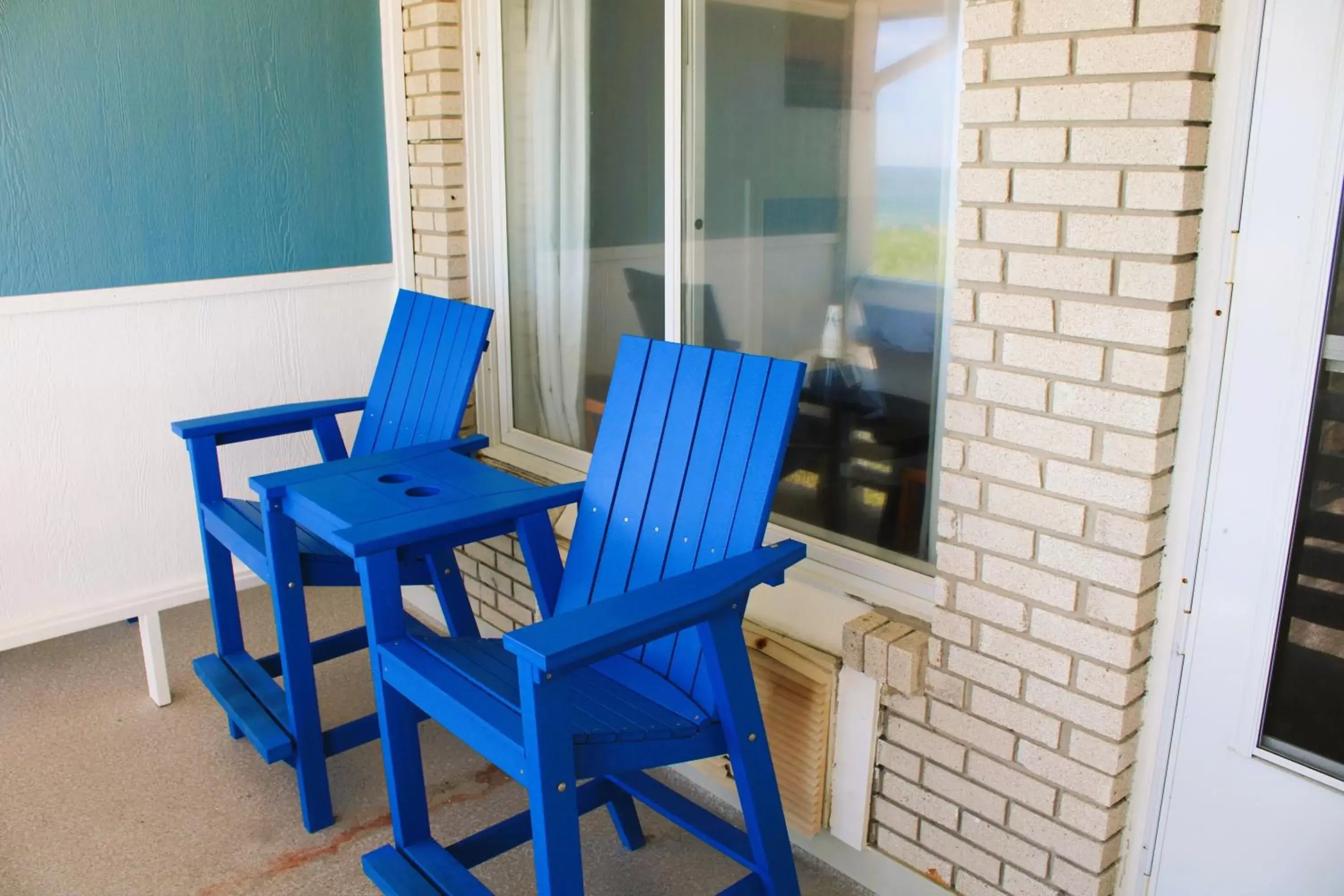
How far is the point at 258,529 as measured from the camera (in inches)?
99.3

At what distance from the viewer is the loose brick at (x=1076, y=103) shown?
1.54m

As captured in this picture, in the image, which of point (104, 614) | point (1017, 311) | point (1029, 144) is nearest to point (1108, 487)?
point (1017, 311)

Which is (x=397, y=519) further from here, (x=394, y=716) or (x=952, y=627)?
(x=952, y=627)

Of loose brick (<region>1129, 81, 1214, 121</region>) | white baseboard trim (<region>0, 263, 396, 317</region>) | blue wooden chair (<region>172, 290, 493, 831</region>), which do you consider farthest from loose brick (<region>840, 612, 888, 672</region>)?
white baseboard trim (<region>0, 263, 396, 317</region>)

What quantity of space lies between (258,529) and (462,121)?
1.29 m

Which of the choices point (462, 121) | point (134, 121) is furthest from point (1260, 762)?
point (134, 121)

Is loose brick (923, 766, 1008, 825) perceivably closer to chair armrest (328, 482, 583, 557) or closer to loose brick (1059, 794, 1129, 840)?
loose brick (1059, 794, 1129, 840)

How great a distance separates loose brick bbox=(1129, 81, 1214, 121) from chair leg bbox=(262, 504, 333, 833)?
170cm

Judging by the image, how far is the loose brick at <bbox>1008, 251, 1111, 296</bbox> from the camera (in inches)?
63.0

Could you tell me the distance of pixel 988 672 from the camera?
186 cm

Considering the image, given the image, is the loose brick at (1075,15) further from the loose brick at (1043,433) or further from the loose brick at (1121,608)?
the loose brick at (1121,608)

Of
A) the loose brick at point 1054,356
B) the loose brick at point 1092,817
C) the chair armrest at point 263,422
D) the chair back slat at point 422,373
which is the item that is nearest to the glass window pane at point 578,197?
the chair back slat at point 422,373

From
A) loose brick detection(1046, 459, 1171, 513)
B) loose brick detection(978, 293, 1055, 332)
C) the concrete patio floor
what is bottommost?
the concrete patio floor

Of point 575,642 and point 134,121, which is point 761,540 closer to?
point 575,642
